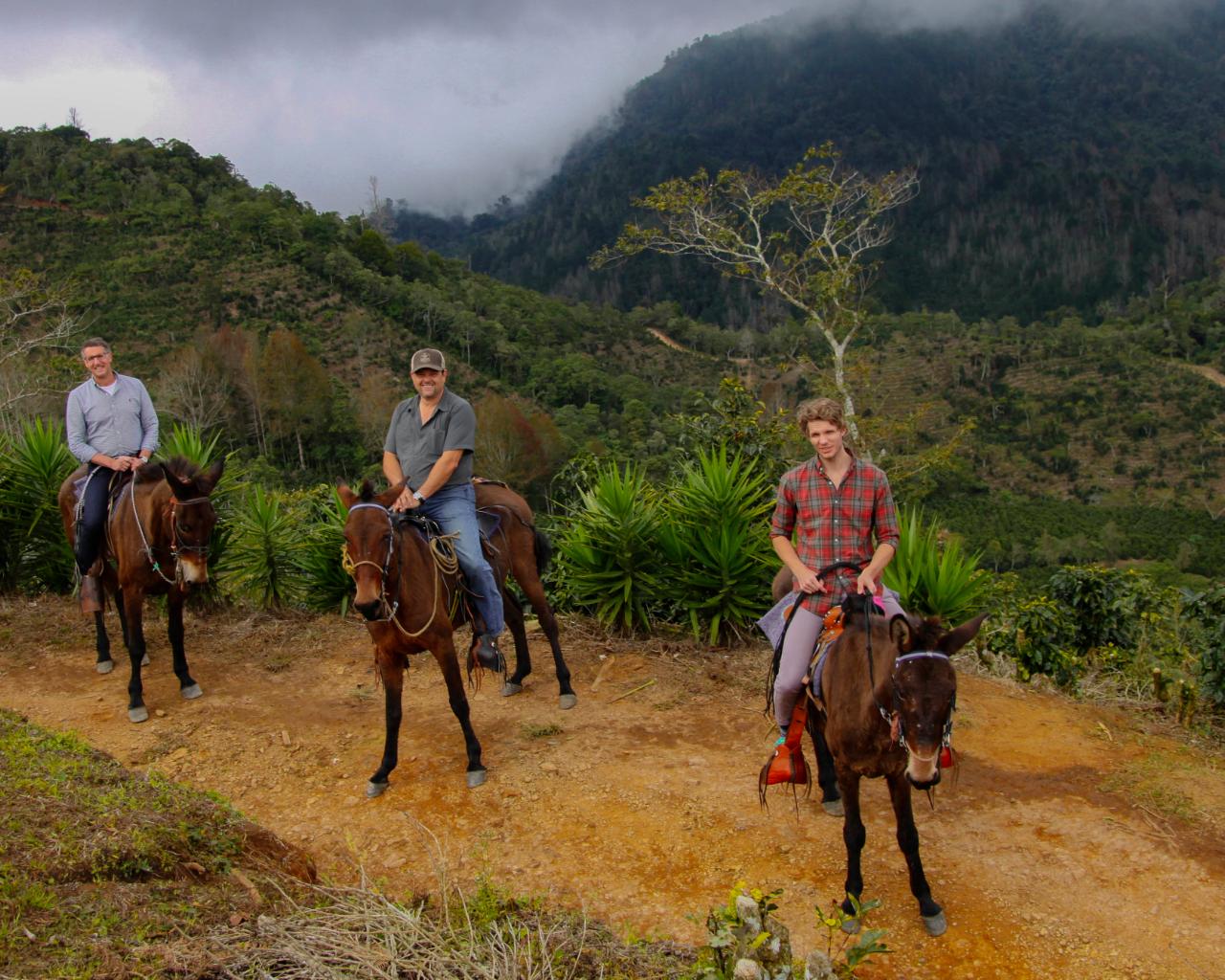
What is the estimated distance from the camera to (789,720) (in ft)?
12.3

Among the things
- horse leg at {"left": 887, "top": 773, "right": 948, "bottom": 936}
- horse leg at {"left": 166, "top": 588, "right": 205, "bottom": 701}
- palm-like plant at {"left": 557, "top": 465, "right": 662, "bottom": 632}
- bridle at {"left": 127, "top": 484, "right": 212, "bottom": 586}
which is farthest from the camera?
palm-like plant at {"left": 557, "top": 465, "right": 662, "bottom": 632}

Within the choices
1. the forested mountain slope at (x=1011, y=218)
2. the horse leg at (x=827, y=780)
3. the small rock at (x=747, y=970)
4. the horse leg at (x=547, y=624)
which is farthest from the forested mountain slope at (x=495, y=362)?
the forested mountain slope at (x=1011, y=218)

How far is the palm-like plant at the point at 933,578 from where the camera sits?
241 inches

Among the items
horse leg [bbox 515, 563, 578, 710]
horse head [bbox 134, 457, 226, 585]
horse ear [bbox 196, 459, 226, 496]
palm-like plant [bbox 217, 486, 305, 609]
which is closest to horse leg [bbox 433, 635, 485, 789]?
horse leg [bbox 515, 563, 578, 710]

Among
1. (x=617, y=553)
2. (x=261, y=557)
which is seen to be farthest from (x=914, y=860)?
(x=261, y=557)

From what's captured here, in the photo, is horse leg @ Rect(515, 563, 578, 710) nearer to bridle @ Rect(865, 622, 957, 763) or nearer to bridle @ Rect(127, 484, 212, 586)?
bridle @ Rect(127, 484, 212, 586)

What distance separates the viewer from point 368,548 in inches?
161

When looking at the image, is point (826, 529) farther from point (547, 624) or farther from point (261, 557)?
point (261, 557)

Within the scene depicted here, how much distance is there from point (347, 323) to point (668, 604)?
189ft

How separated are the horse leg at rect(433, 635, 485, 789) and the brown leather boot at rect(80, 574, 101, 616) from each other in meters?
3.25

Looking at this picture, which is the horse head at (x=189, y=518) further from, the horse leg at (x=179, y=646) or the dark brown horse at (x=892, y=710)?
the dark brown horse at (x=892, y=710)

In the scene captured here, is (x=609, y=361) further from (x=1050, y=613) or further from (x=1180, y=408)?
(x=1050, y=613)

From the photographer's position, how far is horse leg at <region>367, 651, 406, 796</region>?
4465 millimetres

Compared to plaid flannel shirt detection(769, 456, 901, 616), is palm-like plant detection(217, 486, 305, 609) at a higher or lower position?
lower
